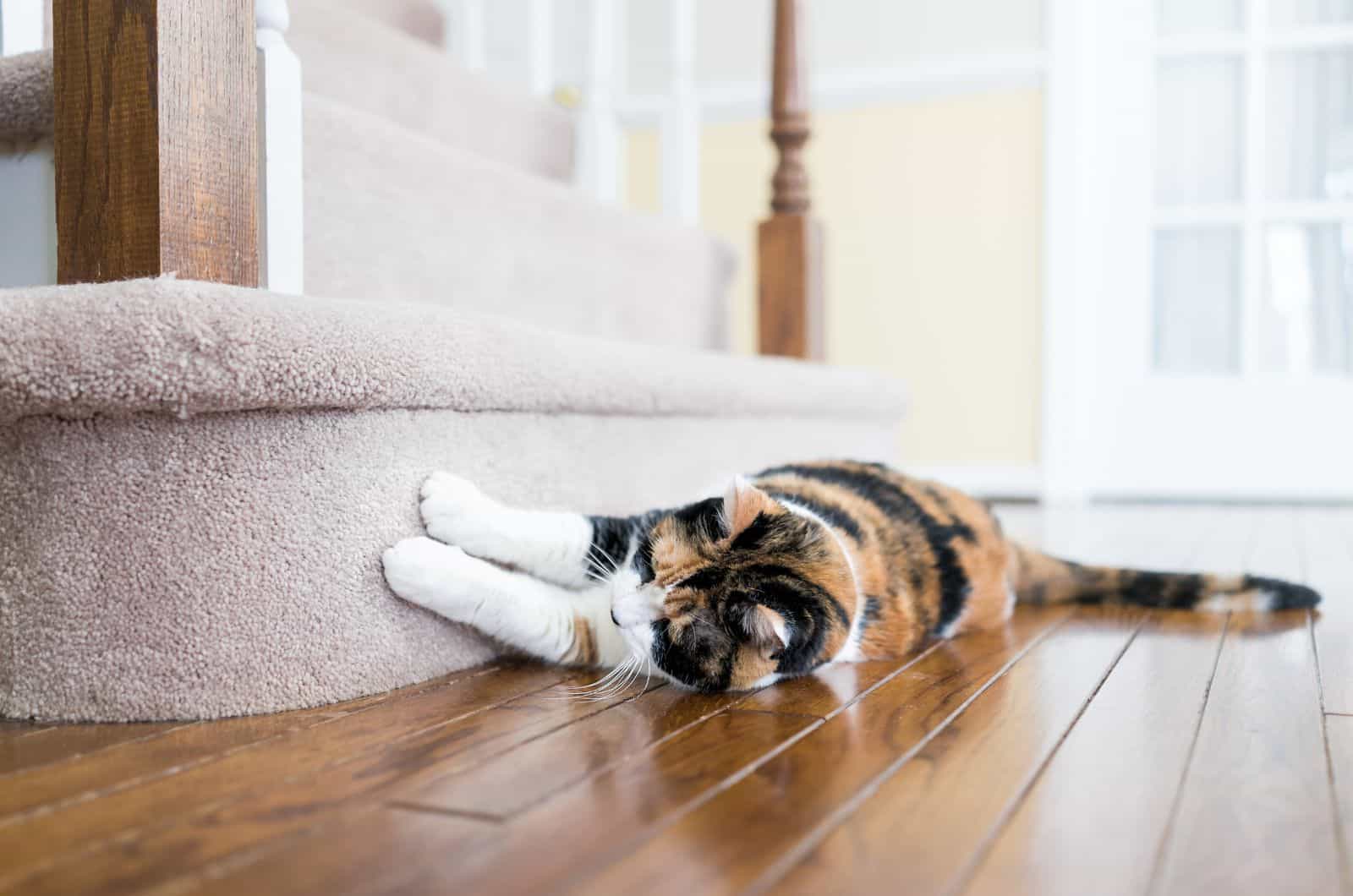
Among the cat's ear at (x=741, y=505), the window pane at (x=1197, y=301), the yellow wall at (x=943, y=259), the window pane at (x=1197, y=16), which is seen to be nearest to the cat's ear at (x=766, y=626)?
the cat's ear at (x=741, y=505)

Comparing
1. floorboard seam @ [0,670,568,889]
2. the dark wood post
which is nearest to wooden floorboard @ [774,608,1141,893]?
floorboard seam @ [0,670,568,889]

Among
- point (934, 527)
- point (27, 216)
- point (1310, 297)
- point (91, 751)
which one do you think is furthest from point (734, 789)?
point (1310, 297)

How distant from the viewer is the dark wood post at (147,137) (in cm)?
101

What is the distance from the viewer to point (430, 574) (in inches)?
43.2

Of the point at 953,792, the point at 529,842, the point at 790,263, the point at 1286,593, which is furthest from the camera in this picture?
the point at 790,263

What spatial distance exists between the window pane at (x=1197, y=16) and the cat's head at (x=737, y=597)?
9.76 ft

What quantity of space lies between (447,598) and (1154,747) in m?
0.66

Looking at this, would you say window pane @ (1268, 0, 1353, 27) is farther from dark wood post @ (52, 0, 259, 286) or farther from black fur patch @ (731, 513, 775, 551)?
dark wood post @ (52, 0, 259, 286)

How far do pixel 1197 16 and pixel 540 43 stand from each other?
7.03 feet

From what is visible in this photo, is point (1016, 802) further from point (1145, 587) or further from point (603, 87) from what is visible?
point (603, 87)

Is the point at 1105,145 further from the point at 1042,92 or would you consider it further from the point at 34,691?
the point at 34,691

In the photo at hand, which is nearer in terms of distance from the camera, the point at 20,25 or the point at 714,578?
the point at 714,578

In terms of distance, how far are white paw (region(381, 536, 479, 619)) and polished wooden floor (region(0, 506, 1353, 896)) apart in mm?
89

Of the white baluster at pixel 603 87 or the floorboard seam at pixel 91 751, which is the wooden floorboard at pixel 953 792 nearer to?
the floorboard seam at pixel 91 751
